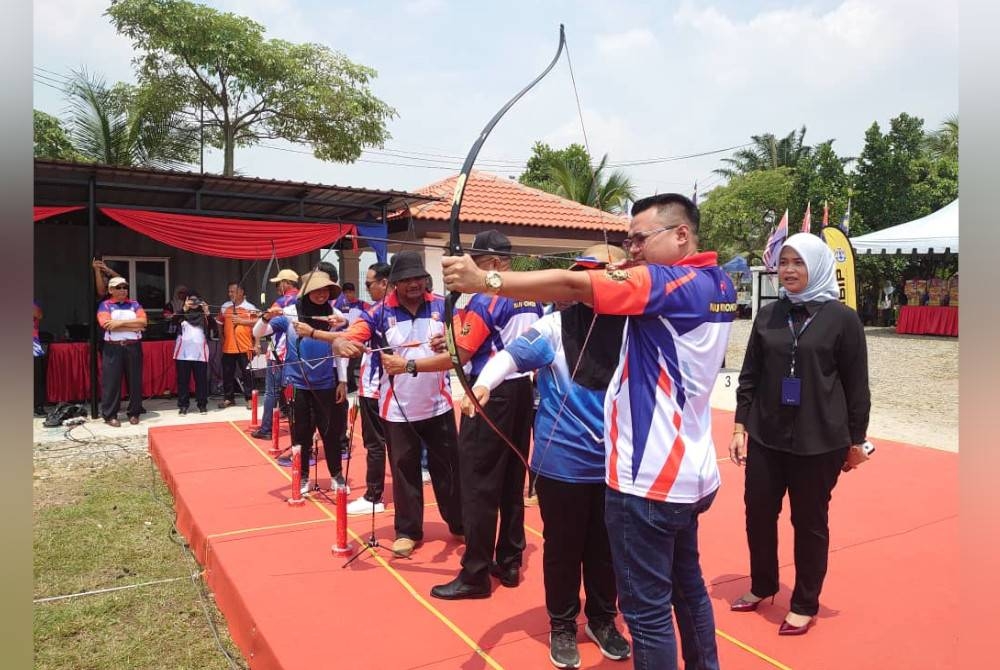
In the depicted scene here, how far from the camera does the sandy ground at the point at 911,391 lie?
790cm

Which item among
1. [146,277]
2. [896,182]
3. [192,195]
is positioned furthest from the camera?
[896,182]

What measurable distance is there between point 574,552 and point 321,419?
285cm

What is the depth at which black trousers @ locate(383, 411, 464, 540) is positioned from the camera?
3.78 meters

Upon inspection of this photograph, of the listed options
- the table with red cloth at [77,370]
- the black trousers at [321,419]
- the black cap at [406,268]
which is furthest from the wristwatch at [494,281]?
the table with red cloth at [77,370]

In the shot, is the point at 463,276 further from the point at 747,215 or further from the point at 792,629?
the point at 747,215

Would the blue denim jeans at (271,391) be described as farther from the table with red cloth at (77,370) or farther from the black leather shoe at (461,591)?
the black leather shoe at (461,591)

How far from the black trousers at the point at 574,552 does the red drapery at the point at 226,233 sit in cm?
705

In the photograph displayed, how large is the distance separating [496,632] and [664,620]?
1.12m

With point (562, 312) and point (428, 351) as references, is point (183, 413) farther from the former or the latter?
point (562, 312)

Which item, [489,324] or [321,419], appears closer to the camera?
[489,324]

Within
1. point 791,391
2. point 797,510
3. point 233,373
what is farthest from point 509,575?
point 233,373

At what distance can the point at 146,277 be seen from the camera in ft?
39.2
